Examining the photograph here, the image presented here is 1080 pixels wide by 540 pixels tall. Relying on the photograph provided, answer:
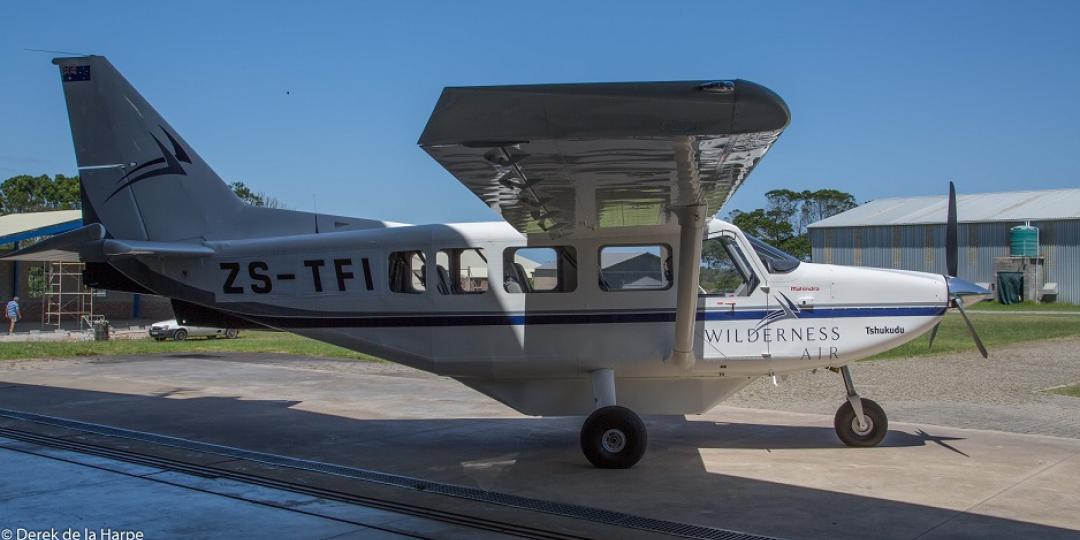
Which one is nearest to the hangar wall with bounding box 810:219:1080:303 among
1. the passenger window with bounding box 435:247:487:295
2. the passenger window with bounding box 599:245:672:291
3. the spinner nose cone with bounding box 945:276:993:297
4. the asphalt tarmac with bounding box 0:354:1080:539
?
the asphalt tarmac with bounding box 0:354:1080:539

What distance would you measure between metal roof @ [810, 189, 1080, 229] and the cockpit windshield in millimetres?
50840

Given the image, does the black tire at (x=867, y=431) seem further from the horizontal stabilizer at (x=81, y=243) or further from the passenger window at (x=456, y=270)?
the horizontal stabilizer at (x=81, y=243)

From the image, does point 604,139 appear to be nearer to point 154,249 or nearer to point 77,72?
point 154,249

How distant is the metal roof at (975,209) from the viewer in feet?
186

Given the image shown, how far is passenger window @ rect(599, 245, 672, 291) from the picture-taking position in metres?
9.60

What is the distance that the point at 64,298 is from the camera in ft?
143

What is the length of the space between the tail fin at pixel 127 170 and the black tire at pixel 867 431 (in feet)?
25.1

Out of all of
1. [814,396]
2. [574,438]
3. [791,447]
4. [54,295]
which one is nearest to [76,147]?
[574,438]

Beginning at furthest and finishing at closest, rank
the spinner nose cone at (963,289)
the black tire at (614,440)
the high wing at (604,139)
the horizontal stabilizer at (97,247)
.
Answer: the horizontal stabilizer at (97,247), the spinner nose cone at (963,289), the black tire at (614,440), the high wing at (604,139)

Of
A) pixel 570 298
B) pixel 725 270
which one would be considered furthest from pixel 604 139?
pixel 725 270

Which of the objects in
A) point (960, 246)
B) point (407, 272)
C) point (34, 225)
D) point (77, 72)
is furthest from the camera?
point (960, 246)

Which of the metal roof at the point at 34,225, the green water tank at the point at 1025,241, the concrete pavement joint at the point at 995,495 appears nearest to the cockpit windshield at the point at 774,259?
the concrete pavement joint at the point at 995,495

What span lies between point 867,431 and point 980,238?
53.8 metres

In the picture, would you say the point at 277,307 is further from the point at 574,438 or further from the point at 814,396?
the point at 814,396
